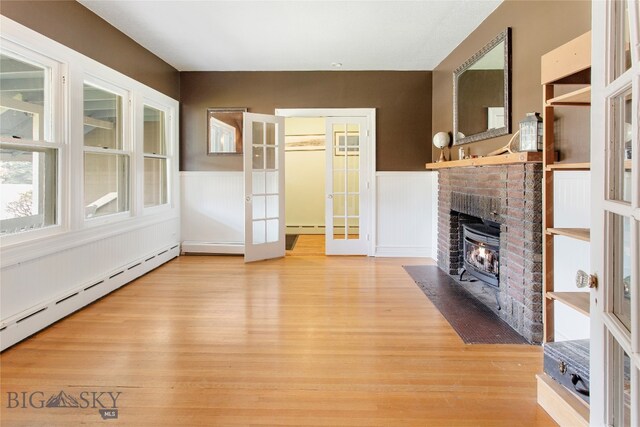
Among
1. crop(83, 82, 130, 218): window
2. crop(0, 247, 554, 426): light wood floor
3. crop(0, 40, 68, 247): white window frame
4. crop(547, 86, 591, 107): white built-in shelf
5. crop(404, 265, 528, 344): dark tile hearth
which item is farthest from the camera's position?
crop(83, 82, 130, 218): window

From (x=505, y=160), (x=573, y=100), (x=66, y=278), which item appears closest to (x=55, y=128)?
(x=66, y=278)

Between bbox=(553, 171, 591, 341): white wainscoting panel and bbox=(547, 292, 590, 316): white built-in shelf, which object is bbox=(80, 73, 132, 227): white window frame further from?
bbox=(553, 171, 591, 341): white wainscoting panel

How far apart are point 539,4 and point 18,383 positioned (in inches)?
161

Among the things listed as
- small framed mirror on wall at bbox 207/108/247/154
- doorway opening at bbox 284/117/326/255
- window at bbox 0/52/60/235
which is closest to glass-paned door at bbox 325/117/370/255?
small framed mirror on wall at bbox 207/108/247/154

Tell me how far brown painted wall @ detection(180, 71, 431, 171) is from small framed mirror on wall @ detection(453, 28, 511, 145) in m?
0.92

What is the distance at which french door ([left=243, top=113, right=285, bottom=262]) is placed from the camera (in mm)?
4980

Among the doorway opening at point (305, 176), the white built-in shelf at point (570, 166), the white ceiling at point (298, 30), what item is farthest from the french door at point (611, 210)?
the doorway opening at point (305, 176)

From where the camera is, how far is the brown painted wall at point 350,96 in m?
5.31

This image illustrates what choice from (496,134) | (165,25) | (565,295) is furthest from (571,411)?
(165,25)

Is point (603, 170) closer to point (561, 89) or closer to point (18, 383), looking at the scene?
point (561, 89)

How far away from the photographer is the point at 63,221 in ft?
10.0

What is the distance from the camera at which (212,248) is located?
545cm

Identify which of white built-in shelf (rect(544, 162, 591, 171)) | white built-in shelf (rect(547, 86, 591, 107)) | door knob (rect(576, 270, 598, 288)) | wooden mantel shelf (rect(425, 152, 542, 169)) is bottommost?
door knob (rect(576, 270, 598, 288))

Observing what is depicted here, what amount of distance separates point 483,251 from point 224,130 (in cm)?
383
